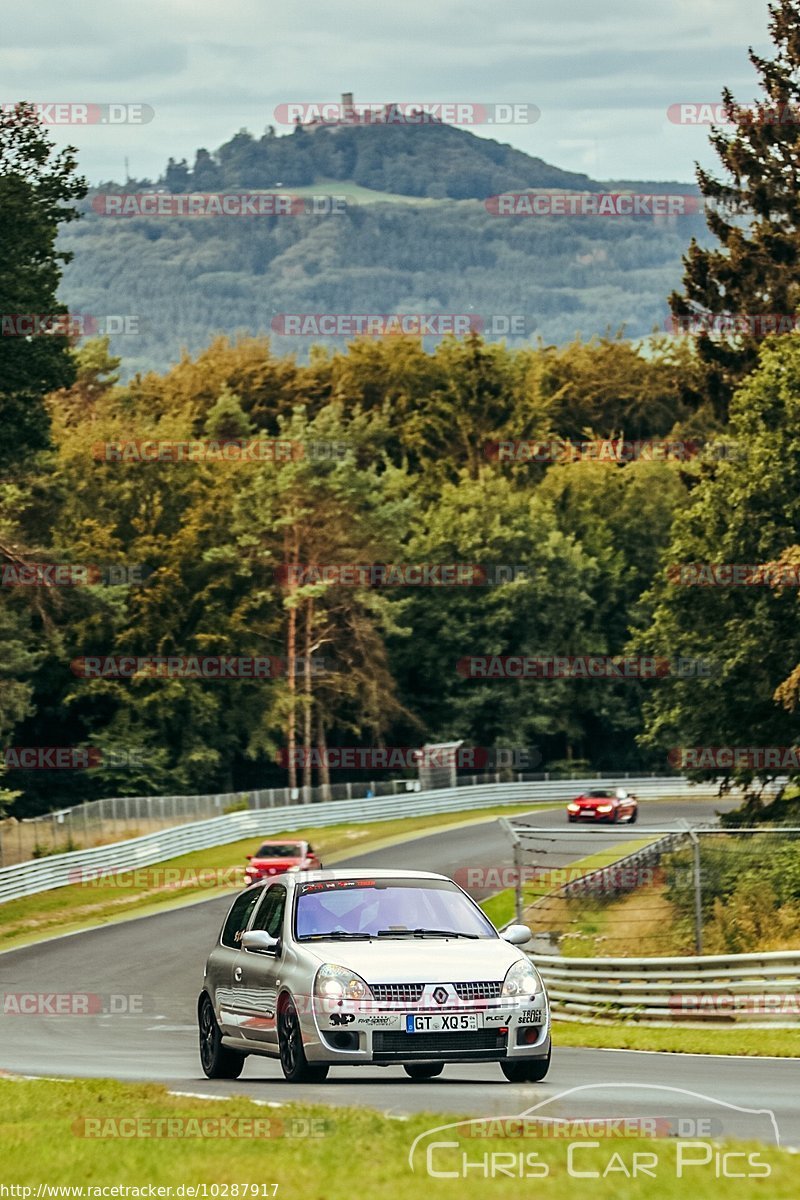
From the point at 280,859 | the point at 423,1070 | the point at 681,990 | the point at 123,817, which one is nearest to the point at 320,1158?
the point at 423,1070

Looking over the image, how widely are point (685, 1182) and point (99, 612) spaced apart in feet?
217

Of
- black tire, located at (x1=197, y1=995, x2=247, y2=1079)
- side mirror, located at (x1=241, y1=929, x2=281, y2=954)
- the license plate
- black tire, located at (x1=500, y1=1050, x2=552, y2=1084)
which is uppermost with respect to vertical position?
side mirror, located at (x1=241, y1=929, x2=281, y2=954)

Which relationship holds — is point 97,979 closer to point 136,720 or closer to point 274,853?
point 274,853

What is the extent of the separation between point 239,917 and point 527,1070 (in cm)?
320

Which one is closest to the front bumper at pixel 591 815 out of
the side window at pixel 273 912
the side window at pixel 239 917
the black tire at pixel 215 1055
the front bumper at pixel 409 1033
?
the side window at pixel 239 917

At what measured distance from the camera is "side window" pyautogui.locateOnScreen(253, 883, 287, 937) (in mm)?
15137

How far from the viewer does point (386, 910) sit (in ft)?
Result: 49.1

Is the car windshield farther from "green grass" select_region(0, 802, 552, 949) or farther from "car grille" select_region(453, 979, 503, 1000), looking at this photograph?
"green grass" select_region(0, 802, 552, 949)

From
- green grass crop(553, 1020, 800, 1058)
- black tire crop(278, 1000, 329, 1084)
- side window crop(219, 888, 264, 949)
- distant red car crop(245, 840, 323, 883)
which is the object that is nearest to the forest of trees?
distant red car crop(245, 840, 323, 883)

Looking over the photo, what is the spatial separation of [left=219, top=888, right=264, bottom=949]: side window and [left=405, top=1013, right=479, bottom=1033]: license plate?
2.61 m

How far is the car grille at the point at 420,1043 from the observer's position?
44.8ft

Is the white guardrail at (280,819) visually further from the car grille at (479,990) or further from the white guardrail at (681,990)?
the car grille at (479,990)

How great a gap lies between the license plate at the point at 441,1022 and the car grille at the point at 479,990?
0.44 feet

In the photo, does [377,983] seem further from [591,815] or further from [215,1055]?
[591,815]
